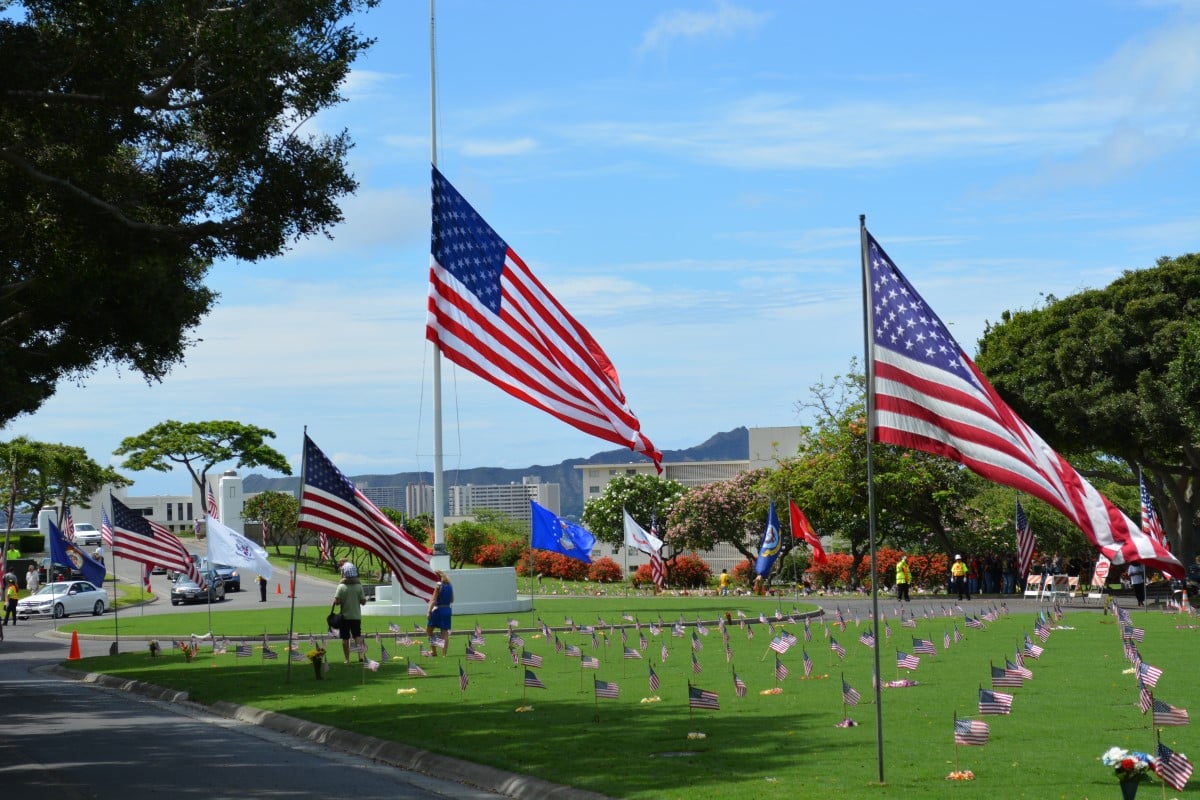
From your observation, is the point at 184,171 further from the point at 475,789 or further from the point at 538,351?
the point at 475,789

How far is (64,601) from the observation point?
173 ft

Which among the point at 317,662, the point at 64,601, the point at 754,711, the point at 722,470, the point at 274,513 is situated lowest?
the point at 64,601

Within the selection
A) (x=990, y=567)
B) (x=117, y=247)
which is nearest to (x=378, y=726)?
(x=117, y=247)

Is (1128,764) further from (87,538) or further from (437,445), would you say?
(87,538)

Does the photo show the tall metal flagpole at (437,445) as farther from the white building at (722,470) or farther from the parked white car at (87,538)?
the parked white car at (87,538)

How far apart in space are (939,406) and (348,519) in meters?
10.8

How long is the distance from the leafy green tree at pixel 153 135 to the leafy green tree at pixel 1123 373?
29.7 metres

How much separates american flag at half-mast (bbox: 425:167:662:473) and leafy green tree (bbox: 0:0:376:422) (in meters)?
2.20

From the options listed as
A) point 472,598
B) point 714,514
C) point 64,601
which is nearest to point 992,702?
point 472,598

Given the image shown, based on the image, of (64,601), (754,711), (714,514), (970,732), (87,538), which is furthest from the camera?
(87,538)

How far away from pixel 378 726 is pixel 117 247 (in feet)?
24.4

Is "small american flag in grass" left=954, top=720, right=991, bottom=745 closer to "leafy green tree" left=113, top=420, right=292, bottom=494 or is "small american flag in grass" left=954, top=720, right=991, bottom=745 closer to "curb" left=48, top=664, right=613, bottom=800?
"curb" left=48, top=664, right=613, bottom=800

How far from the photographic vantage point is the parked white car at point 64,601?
173 ft

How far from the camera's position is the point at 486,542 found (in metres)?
84.1
